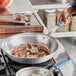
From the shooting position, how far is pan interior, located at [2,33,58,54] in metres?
1.11

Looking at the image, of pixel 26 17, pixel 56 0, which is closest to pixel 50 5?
pixel 56 0

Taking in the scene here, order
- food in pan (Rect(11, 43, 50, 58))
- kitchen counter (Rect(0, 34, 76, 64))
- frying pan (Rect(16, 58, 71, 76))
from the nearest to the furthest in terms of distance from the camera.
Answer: frying pan (Rect(16, 58, 71, 76)) < food in pan (Rect(11, 43, 50, 58)) < kitchen counter (Rect(0, 34, 76, 64))

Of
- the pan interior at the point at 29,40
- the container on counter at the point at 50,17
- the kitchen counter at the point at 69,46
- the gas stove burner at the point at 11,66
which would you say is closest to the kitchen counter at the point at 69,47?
the kitchen counter at the point at 69,46

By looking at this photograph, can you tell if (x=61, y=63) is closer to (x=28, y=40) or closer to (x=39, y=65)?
(x=39, y=65)

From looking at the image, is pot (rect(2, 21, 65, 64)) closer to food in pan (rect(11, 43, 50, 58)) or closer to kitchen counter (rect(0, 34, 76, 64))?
food in pan (rect(11, 43, 50, 58))

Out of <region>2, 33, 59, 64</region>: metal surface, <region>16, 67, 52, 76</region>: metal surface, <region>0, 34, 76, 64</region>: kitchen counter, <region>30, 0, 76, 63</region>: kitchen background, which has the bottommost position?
<region>0, 34, 76, 64</region>: kitchen counter

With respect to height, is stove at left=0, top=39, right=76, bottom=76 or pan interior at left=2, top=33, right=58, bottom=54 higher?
pan interior at left=2, top=33, right=58, bottom=54

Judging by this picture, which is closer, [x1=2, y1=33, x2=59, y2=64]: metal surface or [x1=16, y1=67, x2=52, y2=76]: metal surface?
[x1=16, y1=67, x2=52, y2=76]: metal surface

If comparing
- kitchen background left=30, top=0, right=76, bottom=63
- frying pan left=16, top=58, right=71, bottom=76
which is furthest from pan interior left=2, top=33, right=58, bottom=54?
kitchen background left=30, top=0, right=76, bottom=63

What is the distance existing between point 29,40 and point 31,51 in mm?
87

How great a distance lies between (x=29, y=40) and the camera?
115 cm

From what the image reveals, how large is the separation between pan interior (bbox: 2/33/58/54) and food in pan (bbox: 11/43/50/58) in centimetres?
2

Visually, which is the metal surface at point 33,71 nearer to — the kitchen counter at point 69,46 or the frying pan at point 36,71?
the frying pan at point 36,71

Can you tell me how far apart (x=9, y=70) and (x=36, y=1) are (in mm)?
930
